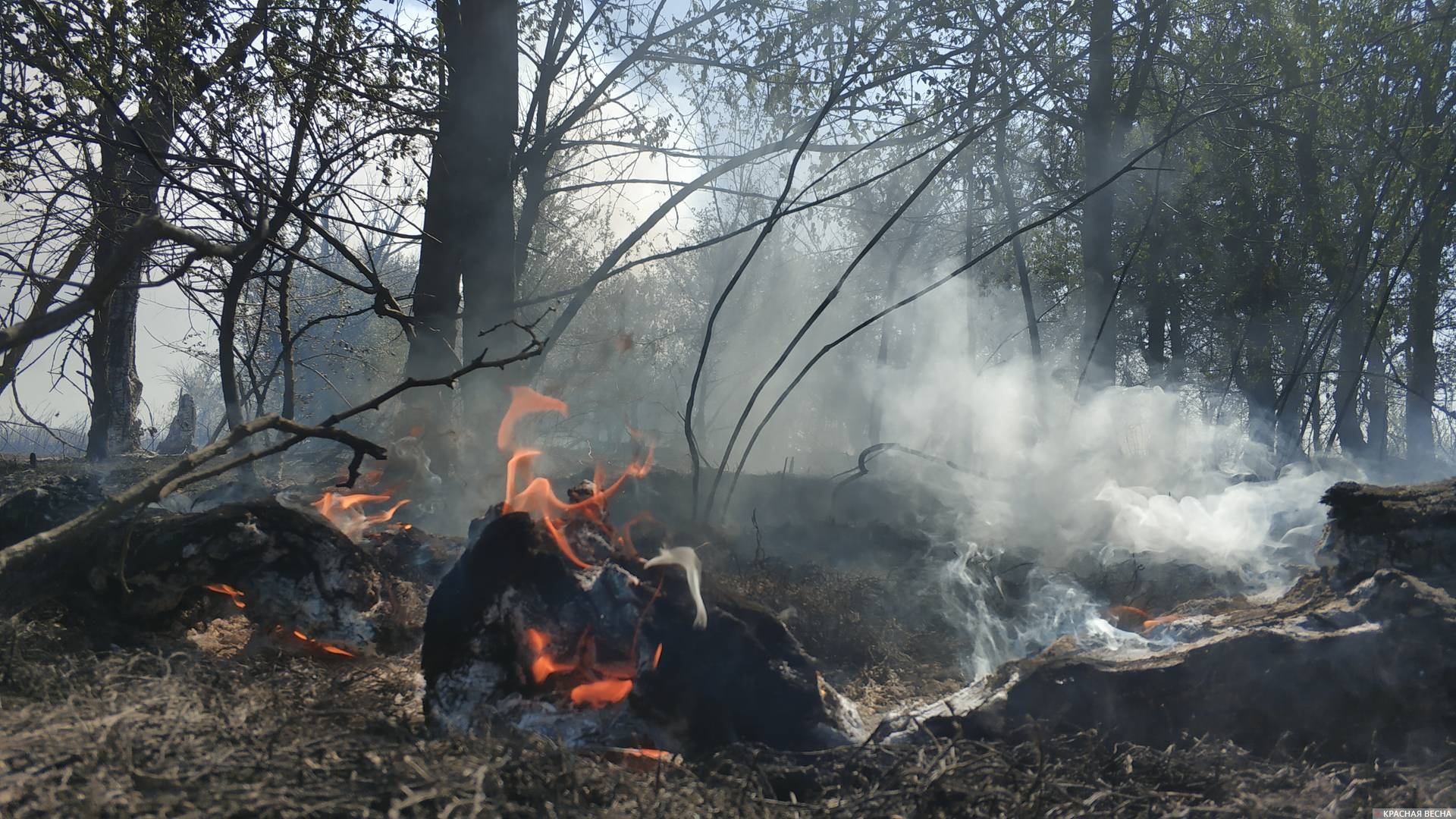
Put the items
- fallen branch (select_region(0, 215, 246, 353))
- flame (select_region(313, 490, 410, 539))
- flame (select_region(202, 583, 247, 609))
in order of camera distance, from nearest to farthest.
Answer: fallen branch (select_region(0, 215, 246, 353)) < flame (select_region(202, 583, 247, 609)) < flame (select_region(313, 490, 410, 539))

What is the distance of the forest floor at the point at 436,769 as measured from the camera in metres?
1.96

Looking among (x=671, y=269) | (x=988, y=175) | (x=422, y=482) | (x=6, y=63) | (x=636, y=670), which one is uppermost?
(x=671, y=269)

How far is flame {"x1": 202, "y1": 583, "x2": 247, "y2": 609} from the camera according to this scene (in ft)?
12.3

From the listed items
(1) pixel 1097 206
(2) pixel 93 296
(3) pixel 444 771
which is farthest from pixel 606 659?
(1) pixel 1097 206

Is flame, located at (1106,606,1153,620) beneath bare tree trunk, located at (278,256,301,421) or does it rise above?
beneath

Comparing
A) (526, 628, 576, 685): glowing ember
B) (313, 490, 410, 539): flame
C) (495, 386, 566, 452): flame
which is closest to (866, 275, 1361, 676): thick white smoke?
(526, 628, 576, 685): glowing ember

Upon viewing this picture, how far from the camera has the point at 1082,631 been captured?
5512mm

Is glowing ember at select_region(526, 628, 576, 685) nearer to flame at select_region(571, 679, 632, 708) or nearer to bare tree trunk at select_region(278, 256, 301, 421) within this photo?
flame at select_region(571, 679, 632, 708)

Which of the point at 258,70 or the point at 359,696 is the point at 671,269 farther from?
the point at 359,696

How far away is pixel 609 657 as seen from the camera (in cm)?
314

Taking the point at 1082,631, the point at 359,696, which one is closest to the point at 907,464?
the point at 1082,631

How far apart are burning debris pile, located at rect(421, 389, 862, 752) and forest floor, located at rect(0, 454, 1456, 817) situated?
0.16 meters

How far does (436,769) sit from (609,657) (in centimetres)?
107

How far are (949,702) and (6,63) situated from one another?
21.3 feet
